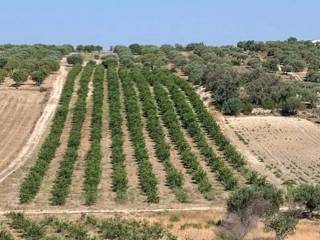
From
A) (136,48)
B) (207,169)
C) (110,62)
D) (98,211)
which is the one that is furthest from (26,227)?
(136,48)

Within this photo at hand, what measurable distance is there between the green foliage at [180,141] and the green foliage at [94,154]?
704 cm

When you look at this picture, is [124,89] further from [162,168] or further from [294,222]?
[294,222]

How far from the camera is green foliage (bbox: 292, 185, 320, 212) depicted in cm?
4506

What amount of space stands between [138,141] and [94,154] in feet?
22.1

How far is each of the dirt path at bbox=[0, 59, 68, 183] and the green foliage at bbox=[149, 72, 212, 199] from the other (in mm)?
12498

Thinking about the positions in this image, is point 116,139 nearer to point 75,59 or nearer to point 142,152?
point 142,152

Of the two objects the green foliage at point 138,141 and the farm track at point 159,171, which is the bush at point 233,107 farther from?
the farm track at point 159,171

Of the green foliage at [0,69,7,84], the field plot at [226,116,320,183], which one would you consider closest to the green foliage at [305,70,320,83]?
the field plot at [226,116,320,183]

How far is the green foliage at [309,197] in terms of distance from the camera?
4506 cm

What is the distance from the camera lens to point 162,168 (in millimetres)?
58531

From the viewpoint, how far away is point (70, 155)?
6088 cm

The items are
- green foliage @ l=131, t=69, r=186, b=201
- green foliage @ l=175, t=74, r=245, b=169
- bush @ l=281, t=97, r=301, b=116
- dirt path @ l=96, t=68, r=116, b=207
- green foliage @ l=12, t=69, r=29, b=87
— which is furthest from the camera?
green foliage @ l=12, t=69, r=29, b=87

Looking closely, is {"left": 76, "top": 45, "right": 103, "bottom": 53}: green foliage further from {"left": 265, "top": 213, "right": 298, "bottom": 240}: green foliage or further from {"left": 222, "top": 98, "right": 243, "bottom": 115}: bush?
{"left": 265, "top": 213, "right": 298, "bottom": 240}: green foliage

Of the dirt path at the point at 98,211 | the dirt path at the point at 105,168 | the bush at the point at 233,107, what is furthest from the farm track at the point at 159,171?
the bush at the point at 233,107
